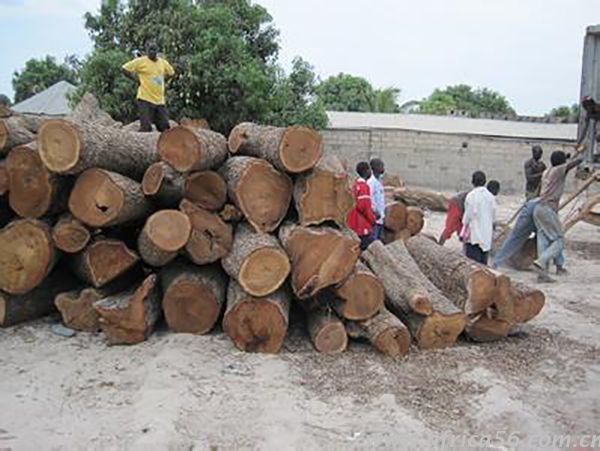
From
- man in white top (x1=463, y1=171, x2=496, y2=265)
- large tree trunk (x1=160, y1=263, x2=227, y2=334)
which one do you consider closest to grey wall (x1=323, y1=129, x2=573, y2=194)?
man in white top (x1=463, y1=171, x2=496, y2=265)

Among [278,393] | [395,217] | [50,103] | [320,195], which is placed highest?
[50,103]

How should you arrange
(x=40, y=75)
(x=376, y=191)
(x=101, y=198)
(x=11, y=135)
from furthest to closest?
(x=40, y=75) < (x=376, y=191) < (x=11, y=135) < (x=101, y=198)

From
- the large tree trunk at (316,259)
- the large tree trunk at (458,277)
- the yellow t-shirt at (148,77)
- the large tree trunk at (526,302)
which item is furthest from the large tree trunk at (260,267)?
the yellow t-shirt at (148,77)

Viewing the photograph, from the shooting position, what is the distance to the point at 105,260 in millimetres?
5105

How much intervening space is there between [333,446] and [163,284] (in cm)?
213

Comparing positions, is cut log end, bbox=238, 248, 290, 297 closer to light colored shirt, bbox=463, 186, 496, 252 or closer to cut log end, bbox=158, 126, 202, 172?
cut log end, bbox=158, 126, 202, 172

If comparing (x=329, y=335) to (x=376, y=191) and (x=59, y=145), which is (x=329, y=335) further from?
(x=59, y=145)

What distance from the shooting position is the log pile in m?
4.88

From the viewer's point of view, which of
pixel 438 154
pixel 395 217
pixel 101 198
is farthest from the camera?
pixel 438 154

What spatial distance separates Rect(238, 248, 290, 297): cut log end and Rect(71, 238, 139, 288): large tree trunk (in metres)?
1.03

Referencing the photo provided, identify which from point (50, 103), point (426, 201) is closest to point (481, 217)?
point (426, 201)

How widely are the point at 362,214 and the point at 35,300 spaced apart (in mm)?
3319

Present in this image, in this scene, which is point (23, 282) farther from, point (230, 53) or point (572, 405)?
point (230, 53)

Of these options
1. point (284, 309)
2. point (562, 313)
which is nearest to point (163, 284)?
point (284, 309)
